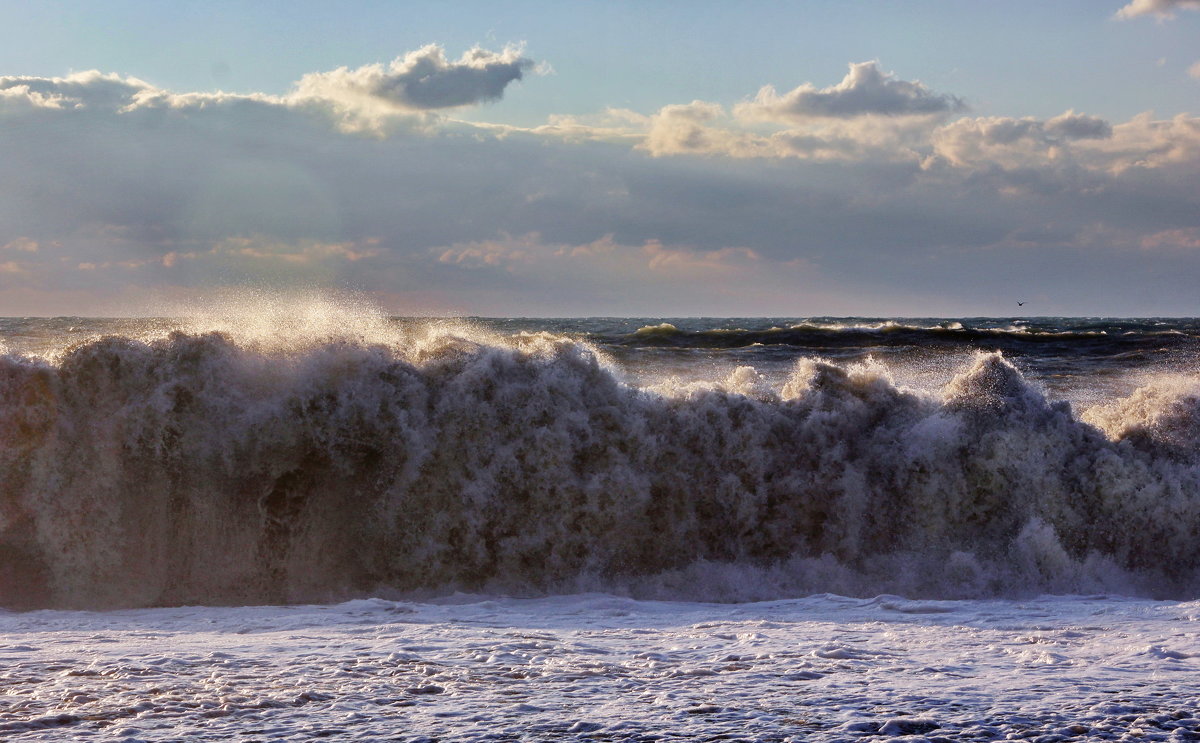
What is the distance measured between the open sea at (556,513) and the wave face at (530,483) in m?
0.02

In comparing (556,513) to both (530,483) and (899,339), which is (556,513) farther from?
(899,339)

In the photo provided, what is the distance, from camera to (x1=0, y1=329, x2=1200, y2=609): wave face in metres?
8.15

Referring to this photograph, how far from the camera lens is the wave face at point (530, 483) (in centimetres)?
815

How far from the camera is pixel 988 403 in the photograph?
9.71 m

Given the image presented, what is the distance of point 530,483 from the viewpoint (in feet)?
28.7

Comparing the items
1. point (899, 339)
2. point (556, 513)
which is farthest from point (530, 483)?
point (899, 339)

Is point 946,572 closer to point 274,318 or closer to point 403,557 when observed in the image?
point 403,557

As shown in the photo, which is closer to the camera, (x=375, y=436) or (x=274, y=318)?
(x=375, y=436)

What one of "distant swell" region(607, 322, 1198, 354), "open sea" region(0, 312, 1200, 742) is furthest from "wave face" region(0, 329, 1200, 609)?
"distant swell" region(607, 322, 1198, 354)

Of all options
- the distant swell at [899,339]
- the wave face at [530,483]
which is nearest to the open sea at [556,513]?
the wave face at [530,483]

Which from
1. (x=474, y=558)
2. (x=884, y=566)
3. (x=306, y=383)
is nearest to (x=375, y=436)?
(x=306, y=383)

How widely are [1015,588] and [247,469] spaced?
6.48m

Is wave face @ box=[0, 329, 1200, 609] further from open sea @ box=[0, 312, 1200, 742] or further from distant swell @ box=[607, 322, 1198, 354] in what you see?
distant swell @ box=[607, 322, 1198, 354]

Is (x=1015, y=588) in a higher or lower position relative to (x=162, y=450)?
lower
